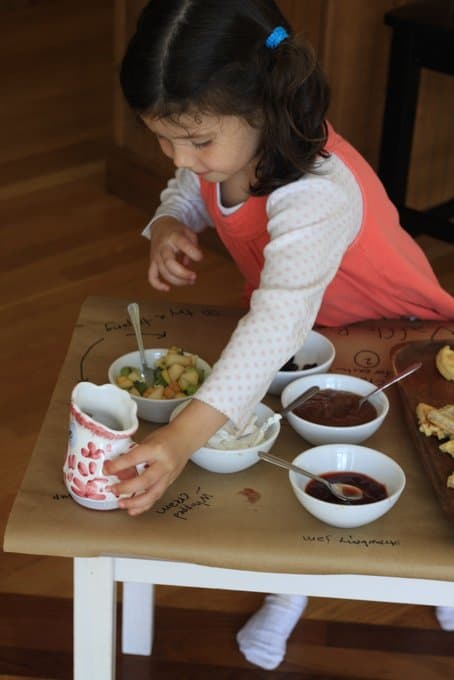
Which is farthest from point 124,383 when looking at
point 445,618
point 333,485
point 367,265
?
point 445,618

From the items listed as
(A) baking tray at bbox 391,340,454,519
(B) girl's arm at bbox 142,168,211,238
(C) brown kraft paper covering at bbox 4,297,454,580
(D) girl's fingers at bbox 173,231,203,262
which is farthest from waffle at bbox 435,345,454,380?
(B) girl's arm at bbox 142,168,211,238

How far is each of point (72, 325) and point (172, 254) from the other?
4.09 ft

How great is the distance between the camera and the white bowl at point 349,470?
113 centimetres

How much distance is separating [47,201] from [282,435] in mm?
2224

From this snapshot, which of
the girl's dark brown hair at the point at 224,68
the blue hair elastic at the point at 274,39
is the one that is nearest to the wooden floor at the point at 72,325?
the girl's dark brown hair at the point at 224,68

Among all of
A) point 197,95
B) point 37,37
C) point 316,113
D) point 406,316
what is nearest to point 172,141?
point 197,95

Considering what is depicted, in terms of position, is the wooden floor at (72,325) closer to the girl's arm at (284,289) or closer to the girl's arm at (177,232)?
the girl's arm at (177,232)

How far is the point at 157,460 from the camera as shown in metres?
1.13

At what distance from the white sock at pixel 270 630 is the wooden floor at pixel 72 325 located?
2 centimetres

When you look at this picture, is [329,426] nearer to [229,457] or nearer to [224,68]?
[229,457]

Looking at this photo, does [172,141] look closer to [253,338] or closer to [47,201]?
[253,338]

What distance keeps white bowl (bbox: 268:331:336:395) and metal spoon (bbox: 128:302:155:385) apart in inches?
6.0

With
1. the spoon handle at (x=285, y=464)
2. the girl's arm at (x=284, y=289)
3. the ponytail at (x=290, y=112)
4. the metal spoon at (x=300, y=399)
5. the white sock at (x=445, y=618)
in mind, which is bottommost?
the white sock at (x=445, y=618)

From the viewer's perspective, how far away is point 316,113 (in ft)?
4.60
